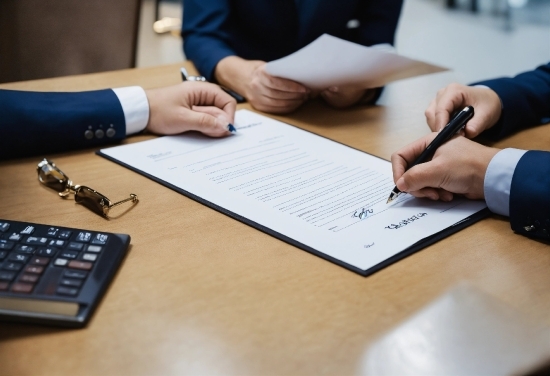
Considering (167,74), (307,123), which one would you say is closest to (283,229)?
(307,123)

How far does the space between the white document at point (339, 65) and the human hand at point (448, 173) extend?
30 cm

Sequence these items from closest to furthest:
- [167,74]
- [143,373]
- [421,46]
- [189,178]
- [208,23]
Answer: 1. [143,373]
2. [189,178]
3. [167,74]
4. [208,23]
5. [421,46]

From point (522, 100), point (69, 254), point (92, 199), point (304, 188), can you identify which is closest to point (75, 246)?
point (69, 254)

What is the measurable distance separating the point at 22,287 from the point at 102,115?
475mm

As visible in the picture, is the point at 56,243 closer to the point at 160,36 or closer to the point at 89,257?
the point at 89,257

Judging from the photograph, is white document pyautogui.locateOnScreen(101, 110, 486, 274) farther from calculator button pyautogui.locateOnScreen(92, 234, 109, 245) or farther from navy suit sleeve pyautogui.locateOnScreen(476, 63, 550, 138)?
navy suit sleeve pyautogui.locateOnScreen(476, 63, 550, 138)

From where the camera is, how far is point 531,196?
2.60ft

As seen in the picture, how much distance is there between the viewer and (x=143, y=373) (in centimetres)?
51

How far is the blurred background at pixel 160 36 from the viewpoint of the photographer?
1.56 meters

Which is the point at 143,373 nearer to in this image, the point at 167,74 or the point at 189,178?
the point at 189,178

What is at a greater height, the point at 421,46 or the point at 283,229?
the point at 283,229

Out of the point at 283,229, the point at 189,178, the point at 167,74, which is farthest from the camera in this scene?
the point at 167,74

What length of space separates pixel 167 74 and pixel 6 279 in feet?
2.72
